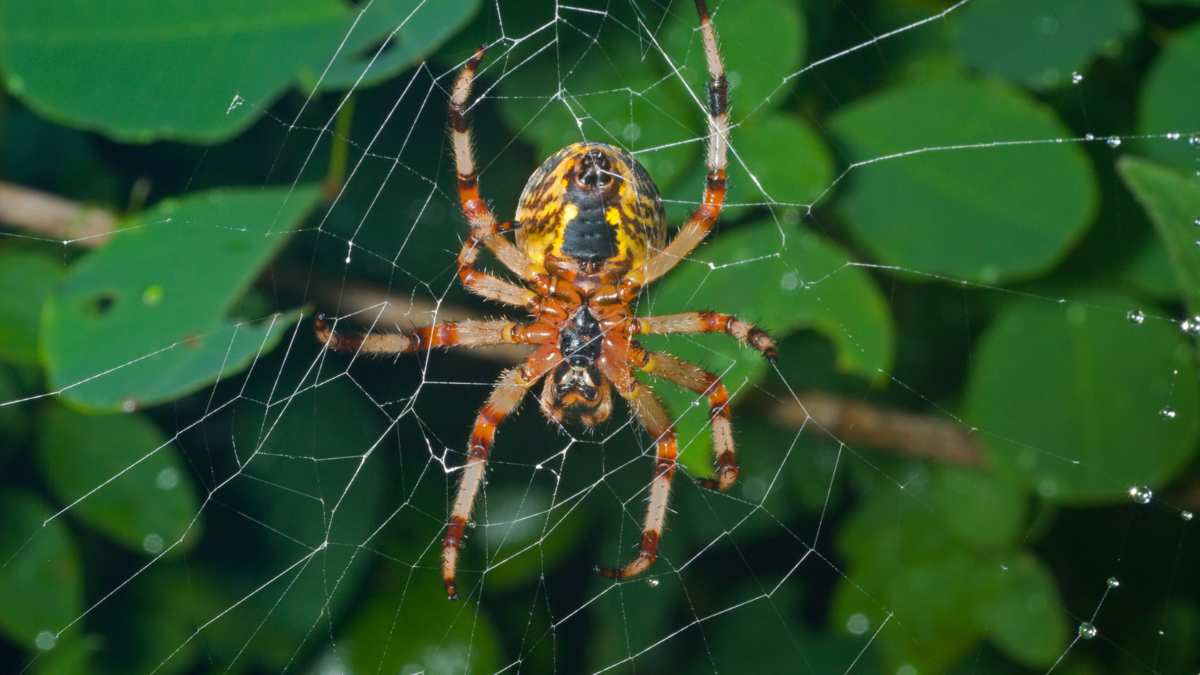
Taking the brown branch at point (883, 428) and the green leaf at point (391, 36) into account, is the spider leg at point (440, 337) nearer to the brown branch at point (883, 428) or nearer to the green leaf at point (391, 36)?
the green leaf at point (391, 36)

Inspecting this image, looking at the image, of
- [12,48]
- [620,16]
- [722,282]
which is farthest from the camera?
[620,16]

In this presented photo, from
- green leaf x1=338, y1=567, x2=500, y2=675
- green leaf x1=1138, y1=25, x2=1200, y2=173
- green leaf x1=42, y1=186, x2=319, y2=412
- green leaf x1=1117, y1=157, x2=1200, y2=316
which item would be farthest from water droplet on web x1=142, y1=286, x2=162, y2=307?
green leaf x1=1138, y1=25, x2=1200, y2=173

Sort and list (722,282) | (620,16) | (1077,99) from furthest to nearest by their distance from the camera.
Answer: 1. (1077,99)
2. (620,16)
3. (722,282)

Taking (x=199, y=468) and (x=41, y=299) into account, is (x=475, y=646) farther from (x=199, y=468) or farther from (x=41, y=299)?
(x=41, y=299)

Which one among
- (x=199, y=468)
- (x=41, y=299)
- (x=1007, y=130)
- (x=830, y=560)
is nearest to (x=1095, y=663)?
(x=830, y=560)

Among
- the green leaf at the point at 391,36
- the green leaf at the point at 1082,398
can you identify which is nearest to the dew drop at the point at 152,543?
the green leaf at the point at 391,36
